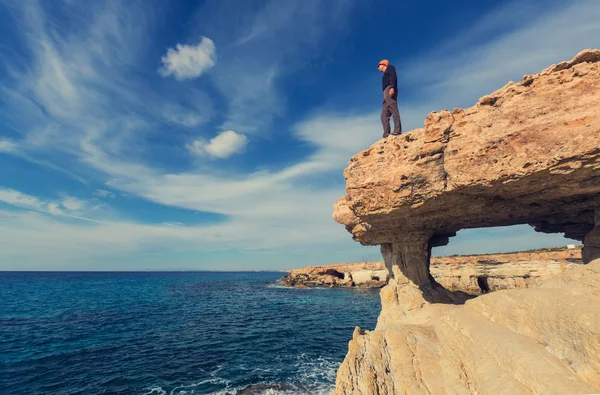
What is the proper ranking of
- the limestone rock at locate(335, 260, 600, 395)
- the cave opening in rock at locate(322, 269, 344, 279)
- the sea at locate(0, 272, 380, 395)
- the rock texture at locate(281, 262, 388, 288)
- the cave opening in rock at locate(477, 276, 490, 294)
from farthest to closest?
the cave opening in rock at locate(322, 269, 344, 279) < the rock texture at locate(281, 262, 388, 288) < the cave opening in rock at locate(477, 276, 490, 294) < the sea at locate(0, 272, 380, 395) < the limestone rock at locate(335, 260, 600, 395)

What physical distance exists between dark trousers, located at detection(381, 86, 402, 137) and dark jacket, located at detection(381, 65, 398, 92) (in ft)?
0.88

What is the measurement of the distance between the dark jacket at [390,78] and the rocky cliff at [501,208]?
2.94 meters

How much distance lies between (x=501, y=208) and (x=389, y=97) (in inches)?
293

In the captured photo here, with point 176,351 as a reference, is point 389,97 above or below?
above

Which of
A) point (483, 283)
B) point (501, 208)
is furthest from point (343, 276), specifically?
point (501, 208)

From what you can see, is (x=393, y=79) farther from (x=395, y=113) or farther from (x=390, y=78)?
(x=395, y=113)

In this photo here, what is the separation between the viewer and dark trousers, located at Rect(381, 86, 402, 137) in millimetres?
12859

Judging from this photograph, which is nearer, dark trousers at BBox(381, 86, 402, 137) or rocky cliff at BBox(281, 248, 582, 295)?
dark trousers at BBox(381, 86, 402, 137)

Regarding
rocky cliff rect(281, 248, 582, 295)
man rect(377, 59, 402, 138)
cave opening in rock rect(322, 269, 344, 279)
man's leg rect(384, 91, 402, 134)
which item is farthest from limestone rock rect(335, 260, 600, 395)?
cave opening in rock rect(322, 269, 344, 279)

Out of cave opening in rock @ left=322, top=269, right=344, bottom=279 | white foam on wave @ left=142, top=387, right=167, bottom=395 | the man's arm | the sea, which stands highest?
the man's arm

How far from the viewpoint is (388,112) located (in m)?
13.5

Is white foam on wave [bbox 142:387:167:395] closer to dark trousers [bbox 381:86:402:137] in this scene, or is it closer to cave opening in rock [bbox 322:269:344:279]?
dark trousers [bbox 381:86:402:137]

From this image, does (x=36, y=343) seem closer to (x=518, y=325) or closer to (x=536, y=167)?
(x=518, y=325)

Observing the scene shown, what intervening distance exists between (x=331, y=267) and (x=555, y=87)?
8797cm
